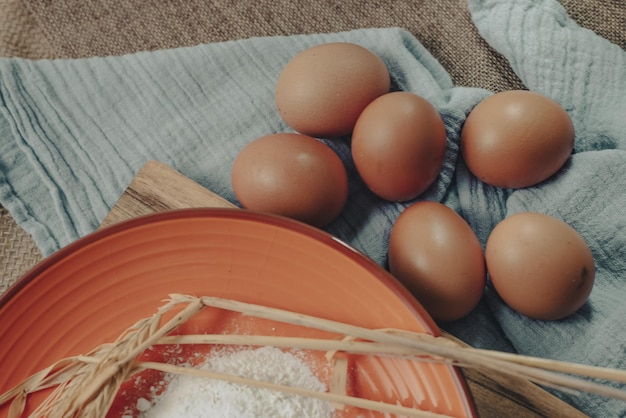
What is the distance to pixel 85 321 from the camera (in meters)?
0.57

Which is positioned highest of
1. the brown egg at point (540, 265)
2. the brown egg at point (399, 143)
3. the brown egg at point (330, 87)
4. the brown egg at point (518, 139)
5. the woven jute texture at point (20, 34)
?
the woven jute texture at point (20, 34)

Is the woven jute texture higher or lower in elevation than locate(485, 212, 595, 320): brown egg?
higher

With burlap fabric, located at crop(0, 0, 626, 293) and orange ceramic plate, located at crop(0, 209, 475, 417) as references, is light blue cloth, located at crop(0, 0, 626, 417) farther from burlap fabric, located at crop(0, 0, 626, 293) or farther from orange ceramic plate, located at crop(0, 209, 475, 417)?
orange ceramic plate, located at crop(0, 209, 475, 417)

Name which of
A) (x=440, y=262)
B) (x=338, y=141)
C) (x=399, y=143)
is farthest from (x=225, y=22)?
(x=440, y=262)

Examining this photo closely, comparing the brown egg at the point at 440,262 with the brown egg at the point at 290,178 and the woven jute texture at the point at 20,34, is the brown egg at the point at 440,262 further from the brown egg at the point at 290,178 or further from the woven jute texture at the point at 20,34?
the woven jute texture at the point at 20,34

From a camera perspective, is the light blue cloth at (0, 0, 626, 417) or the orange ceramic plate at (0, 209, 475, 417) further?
the light blue cloth at (0, 0, 626, 417)

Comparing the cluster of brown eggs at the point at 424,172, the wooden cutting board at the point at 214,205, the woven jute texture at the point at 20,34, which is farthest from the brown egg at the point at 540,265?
the woven jute texture at the point at 20,34

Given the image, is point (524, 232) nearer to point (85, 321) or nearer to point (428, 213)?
point (428, 213)

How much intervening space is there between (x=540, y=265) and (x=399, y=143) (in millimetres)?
209

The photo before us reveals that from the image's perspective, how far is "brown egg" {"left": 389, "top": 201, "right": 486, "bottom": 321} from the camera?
0.65 meters

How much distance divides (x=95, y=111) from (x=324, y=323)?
21.0 inches

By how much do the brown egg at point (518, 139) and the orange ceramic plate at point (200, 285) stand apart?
254 mm

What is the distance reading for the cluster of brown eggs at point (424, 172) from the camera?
65 cm

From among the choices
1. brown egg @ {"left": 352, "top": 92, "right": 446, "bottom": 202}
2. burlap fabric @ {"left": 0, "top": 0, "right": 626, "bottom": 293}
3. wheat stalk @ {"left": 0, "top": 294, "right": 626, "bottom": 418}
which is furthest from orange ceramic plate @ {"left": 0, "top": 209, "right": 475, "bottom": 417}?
burlap fabric @ {"left": 0, "top": 0, "right": 626, "bottom": 293}
